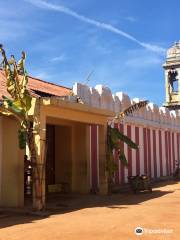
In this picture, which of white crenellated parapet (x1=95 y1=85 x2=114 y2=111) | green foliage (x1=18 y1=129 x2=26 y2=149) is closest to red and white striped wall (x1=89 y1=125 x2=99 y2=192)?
white crenellated parapet (x1=95 y1=85 x2=114 y2=111)

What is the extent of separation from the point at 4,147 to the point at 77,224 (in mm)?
4395

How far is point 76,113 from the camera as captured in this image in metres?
13.9

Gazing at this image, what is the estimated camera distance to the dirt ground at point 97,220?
811 cm

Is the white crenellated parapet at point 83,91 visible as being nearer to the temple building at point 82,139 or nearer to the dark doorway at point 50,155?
the temple building at point 82,139

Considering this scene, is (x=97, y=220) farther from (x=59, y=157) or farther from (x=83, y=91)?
(x=83, y=91)

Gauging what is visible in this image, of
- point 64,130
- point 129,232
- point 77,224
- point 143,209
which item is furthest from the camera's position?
point 64,130

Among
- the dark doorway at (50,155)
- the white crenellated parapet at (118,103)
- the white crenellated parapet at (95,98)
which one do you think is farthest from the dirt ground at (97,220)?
the white crenellated parapet at (95,98)

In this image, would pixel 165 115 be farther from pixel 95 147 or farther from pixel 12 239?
pixel 12 239

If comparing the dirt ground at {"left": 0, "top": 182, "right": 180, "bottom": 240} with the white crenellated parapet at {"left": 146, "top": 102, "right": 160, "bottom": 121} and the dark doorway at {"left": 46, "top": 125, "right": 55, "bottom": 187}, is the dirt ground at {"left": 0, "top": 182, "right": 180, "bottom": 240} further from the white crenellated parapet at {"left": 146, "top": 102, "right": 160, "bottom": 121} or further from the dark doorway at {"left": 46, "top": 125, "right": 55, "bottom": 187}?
the white crenellated parapet at {"left": 146, "top": 102, "right": 160, "bottom": 121}

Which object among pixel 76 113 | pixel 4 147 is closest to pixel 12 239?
pixel 4 147

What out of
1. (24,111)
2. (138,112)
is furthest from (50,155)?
(138,112)

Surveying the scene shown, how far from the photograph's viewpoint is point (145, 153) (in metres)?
22.4

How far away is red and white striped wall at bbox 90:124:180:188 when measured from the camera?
17.5 metres

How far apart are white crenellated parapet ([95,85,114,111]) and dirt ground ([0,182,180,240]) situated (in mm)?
5402
